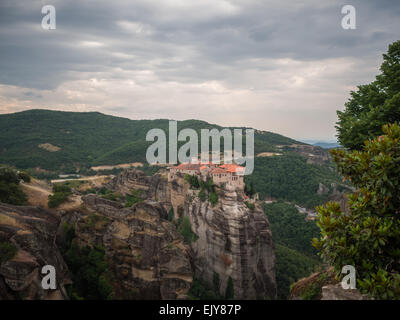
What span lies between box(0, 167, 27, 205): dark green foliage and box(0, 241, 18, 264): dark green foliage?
879 cm

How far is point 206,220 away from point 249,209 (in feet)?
21.7

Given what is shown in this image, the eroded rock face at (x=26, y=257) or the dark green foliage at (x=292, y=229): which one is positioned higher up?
the eroded rock face at (x=26, y=257)

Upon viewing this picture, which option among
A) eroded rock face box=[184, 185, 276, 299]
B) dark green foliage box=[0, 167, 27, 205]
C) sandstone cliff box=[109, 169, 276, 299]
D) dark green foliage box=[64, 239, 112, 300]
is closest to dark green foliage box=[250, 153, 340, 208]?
sandstone cliff box=[109, 169, 276, 299]

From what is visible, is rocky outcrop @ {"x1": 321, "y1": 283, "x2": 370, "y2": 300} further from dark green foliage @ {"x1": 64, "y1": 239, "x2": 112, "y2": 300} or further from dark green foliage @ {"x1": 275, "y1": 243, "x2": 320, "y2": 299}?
dark green foliage @ {"x1": 275, "y1": 243, "x2": 320, "y2": 299}

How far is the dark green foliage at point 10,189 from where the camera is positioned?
20.2 metres

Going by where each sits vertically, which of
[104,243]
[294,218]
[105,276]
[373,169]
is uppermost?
[373,169]

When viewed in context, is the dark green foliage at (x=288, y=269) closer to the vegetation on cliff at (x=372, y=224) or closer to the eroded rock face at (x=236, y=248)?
the eroded rock face at (x=236, y=248)

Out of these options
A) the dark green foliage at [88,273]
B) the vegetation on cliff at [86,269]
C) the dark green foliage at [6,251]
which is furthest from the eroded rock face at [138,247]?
the dark green foliage at [6,251]

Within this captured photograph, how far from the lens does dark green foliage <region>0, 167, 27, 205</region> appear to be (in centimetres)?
2024

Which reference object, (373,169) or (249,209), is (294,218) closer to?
(249,209)

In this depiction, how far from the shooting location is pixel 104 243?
2341 cm

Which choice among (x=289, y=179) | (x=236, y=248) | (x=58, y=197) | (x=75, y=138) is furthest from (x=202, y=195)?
(x=75, y=138)

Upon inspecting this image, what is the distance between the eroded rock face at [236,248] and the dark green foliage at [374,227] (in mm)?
26810
